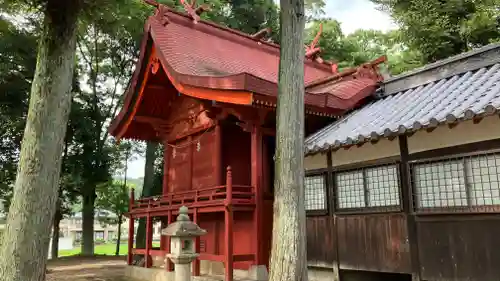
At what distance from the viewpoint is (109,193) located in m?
28.3

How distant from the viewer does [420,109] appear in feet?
25.2

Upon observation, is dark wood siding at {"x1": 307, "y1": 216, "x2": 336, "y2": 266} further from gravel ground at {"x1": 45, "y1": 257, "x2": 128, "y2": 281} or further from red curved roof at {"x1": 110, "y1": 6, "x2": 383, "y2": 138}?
gravel ground at {"x1": 45, "y1": 257, "x2": 128, "y2": 281}

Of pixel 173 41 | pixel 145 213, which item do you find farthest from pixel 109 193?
pixel 173 41

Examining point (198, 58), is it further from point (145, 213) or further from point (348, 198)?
point (348, 198)

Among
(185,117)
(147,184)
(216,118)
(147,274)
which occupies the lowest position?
(147,274)

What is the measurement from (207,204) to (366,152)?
3.75 m

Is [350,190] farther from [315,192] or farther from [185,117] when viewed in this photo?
[185,117]

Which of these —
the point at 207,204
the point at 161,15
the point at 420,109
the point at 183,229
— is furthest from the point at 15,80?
the point at 420,109

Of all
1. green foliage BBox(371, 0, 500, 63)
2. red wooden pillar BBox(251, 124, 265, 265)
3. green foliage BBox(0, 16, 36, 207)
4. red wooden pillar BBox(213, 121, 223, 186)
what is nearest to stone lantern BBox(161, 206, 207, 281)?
red wooden pillar BBox(251, 124, 265, 265)

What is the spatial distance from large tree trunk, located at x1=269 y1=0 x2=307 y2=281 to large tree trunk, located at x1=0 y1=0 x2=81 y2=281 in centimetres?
305

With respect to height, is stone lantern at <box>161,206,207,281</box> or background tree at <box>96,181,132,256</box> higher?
background tree at <box>96,181,132,256</box>

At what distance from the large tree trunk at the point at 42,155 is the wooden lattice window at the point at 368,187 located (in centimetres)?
525

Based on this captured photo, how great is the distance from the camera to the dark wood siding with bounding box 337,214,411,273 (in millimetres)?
7363

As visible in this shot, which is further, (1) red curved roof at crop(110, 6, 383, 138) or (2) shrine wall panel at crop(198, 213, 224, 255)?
(2) shrine wall panel at crop(198, 213, 224, 255)
